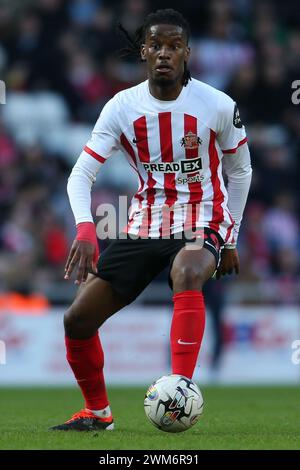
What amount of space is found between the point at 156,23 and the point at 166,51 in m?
0.18

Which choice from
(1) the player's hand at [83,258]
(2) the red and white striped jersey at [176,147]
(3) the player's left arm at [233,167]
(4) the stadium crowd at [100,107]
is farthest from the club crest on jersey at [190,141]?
(4) the stadium crowd at [100,107]

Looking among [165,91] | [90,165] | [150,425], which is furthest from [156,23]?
[150,425]

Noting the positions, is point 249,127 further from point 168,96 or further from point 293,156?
point 168,96

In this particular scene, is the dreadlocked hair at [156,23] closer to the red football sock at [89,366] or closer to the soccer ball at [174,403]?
the red football sock at [89,366]

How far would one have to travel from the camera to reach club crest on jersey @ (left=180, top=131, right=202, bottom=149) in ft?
19.1

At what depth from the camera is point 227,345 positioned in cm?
1316

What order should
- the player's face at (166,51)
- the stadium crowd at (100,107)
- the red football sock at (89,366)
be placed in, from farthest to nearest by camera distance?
1. the stadium crowd at (100,107)
2. the red football sock at (89,366)
3. the player's face at (166,51)

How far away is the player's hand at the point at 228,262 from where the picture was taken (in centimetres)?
614

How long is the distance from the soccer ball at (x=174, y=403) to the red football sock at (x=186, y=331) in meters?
0.07

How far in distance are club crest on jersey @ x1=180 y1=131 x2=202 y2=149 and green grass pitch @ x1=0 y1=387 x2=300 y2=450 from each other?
1512 millimetres

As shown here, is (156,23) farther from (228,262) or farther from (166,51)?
(228,262)

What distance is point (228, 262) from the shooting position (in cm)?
616
